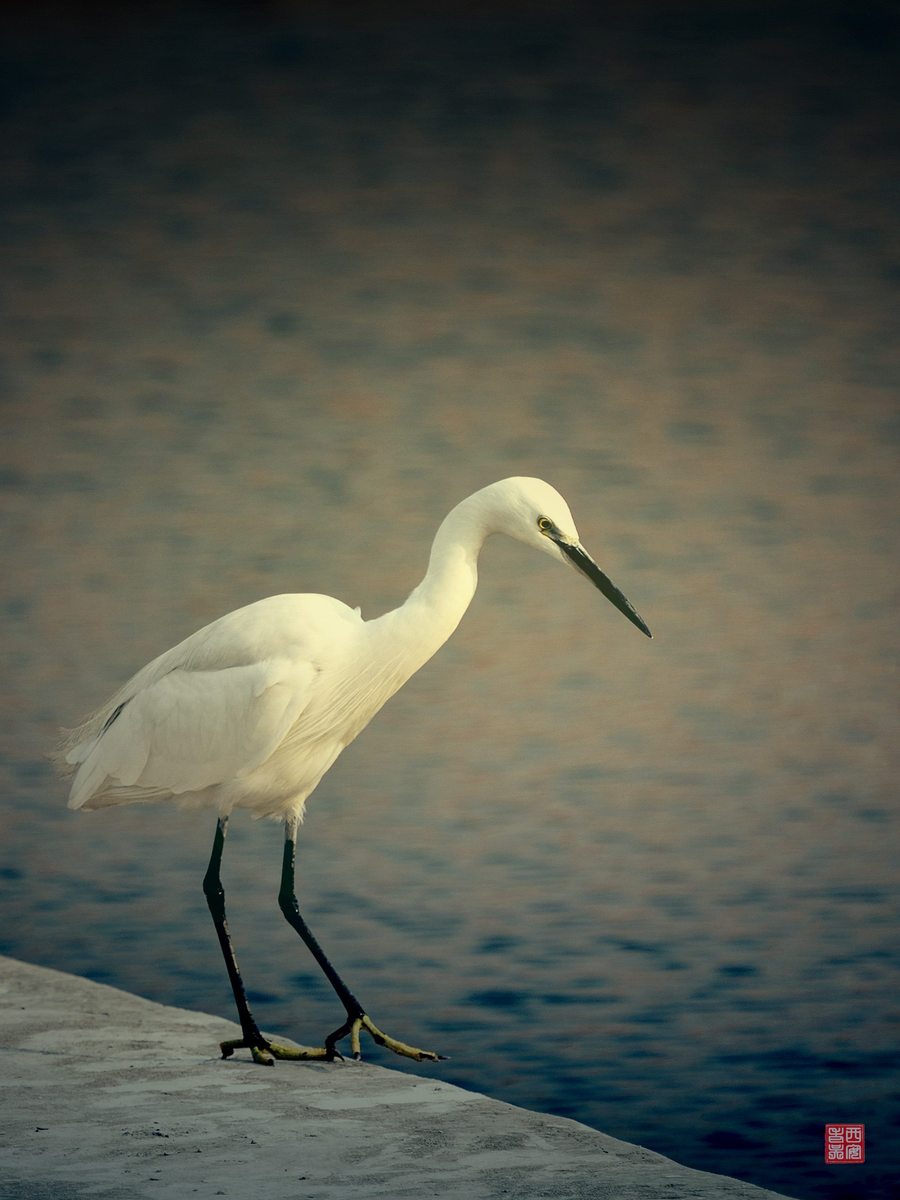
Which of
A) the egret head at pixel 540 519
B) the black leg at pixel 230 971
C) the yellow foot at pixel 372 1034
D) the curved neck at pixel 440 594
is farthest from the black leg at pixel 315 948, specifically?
the egret head at pixel 540 519

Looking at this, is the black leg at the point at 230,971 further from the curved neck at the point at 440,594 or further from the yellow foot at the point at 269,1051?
the curved neck at the point at 440,594

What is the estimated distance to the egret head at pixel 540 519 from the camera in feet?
8.87

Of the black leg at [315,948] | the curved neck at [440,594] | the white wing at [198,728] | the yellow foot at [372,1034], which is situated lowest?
the yellow foot at [372,1034]

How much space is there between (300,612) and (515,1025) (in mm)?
1079

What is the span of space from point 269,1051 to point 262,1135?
1.45ft

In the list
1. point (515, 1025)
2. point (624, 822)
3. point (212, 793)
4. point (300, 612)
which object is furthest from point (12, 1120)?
point (624, 822)

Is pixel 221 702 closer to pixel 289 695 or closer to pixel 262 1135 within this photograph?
pixel 289 695

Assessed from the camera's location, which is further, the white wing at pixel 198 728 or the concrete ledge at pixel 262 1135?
the white wing at pixel 198 728

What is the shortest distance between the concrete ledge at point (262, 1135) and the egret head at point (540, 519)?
859 mm

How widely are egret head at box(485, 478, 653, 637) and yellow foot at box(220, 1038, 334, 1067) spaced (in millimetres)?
914

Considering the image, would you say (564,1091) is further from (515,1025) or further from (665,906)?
(665,906)

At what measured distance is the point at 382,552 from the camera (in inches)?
280

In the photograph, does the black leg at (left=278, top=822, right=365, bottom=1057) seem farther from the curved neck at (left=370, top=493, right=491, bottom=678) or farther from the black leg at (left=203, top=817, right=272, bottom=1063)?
the curved neck at (left=370, top=493, right=491, bottom=678)

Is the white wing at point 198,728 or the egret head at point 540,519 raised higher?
the egret head at point 540,519
